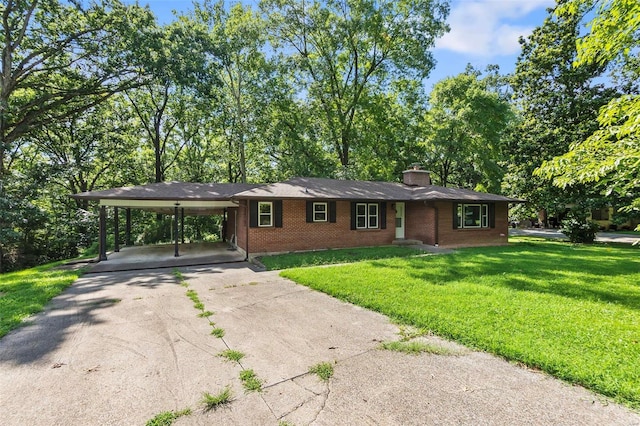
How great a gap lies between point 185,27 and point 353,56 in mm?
11823

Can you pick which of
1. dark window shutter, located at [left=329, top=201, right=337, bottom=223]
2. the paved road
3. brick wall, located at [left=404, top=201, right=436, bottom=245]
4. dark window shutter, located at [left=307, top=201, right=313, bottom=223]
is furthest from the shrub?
dark window shutter, located at [left=307, top=201, right=313, bottom=223]

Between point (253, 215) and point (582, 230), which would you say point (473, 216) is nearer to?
point (582, 230)

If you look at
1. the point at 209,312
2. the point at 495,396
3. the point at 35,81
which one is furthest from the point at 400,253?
the point at 35,81

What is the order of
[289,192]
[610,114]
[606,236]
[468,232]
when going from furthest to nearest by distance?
[606,236] → [468,232] → [289,192] → [610,114]

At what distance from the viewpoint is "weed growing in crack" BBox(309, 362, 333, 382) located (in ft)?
10.7

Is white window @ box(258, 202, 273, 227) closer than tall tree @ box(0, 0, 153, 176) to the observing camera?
Yes

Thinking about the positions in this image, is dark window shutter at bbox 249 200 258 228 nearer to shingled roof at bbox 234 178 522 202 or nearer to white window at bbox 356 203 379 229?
shingled roof at bbox 234 178 522 202

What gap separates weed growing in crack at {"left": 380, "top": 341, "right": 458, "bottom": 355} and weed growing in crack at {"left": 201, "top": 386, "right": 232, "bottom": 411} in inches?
79.1

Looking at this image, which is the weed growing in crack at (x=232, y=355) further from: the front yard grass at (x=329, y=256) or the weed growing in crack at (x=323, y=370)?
the front yard grass at (x=329, y=256)

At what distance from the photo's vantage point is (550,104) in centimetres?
1798

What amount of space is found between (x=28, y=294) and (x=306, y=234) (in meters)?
8.73

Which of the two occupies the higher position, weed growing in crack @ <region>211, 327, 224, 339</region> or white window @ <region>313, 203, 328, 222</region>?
white window @ <region>313, 203, 328, 222</region>

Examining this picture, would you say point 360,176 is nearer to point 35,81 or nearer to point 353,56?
point 353,56

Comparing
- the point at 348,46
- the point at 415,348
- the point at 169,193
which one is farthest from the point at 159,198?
the point at 348,46
